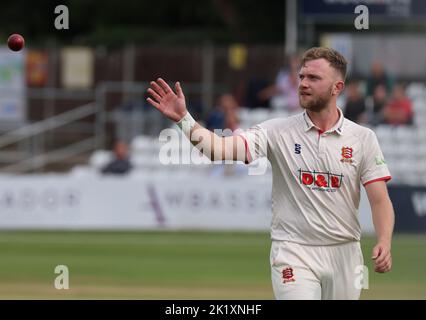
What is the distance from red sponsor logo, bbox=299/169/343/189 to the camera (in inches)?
332

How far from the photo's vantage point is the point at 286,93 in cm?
2659

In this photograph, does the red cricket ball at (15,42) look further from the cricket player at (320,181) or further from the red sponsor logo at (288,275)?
the red sponsor logo at (288,275)

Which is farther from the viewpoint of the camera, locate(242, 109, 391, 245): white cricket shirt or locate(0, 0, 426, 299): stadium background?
locate(0, 0, 426, 299): stadium background

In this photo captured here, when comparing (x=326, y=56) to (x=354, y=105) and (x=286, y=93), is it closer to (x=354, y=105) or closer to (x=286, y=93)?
(x=354, y=105)

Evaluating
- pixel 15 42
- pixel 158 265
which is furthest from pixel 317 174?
pixel 158 265

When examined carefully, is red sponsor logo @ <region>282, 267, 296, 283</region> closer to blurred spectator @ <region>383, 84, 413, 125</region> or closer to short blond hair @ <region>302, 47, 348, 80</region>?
short blond hair @ <region>302, 47, 348, 80</region>

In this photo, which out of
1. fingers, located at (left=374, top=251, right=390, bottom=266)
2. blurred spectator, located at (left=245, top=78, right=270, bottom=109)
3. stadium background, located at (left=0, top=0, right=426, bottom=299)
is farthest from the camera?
blurred spectator, located at (left=245, top=78, right=270, bottom=109)

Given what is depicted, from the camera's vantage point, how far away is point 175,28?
48.4m

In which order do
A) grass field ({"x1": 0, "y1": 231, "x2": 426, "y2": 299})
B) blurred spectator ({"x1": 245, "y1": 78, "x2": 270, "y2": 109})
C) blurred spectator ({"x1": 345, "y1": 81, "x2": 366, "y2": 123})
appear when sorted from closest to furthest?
grass field ({"x1": 0, "y1": 231, "x2": 426, "y2": 299})
blurred spectator ({"x1": 345, "y1": 81, "x2": 366, "y2": 123})
blurred spectator ({"x1": 245, "y1": 78, "x2": 270, "y2": 109})

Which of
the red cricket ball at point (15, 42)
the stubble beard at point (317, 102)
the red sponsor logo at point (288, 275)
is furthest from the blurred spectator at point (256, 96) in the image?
the red sponsor logo at point (288, 275)

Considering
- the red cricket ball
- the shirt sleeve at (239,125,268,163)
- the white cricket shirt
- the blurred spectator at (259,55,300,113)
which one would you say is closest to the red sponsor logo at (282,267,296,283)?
the white cricket shirt

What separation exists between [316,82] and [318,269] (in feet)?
4.16
